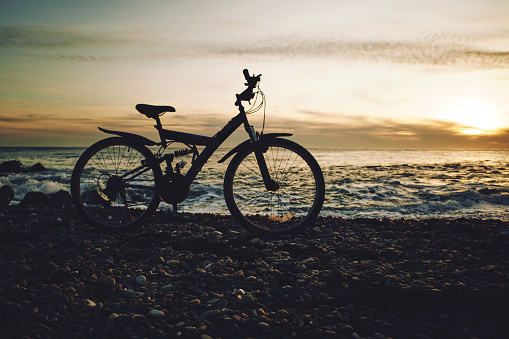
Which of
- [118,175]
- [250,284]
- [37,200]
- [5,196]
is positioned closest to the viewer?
[250,284]

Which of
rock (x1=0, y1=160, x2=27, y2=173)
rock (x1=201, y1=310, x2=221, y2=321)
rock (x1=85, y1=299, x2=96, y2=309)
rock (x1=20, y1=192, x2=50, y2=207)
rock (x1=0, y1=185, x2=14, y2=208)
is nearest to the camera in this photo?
rock (x1=201, y1=310, x2=221, y2=321)

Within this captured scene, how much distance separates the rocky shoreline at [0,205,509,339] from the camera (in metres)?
2.26

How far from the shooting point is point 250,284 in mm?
2957

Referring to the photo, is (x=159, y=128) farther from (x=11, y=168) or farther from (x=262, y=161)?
(x=11, y=168)

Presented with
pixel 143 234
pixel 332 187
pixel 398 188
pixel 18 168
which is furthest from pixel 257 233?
pixel 18 168

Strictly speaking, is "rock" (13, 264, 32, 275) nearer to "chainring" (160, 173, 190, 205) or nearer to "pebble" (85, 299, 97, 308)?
"pebble" (85, 299, 97, 308)

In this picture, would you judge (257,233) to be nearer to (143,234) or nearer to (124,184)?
(143,234)

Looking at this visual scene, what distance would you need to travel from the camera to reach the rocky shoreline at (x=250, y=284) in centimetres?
226

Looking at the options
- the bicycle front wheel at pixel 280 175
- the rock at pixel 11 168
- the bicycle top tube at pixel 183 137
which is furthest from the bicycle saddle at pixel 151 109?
the rock at pixel 11 168

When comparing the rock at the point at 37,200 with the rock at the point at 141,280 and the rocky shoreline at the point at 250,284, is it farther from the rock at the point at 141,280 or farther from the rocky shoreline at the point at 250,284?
the rock at the point at 141,280

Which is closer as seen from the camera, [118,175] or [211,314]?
[211,314]

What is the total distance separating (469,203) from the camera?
921 cm

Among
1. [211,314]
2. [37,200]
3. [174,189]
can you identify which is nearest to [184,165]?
[174,189]

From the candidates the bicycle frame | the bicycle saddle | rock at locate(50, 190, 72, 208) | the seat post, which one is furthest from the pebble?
rock at locate(50, 190, 72, 208)
